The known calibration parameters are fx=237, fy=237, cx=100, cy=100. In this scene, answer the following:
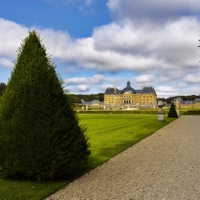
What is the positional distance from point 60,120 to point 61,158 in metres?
0.67

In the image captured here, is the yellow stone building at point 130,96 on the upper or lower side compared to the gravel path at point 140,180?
upper

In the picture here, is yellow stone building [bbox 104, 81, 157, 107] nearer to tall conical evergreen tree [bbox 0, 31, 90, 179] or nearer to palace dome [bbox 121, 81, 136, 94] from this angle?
palace dome [bbox 121, 81, 136, 94]

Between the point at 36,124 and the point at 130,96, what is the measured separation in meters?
117

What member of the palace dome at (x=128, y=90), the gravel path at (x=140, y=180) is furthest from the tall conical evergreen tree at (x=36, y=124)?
the palace dome at (x=128, y=90)

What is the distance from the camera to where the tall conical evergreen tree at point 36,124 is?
13.6 feet

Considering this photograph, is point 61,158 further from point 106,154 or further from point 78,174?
point 106,154

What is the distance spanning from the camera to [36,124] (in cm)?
416

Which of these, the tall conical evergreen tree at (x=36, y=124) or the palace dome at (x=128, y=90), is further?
the palace dome at (x=128, y=90)

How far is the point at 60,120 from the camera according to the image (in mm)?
4285

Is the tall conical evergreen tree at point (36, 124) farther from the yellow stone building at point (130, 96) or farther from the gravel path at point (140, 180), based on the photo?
the yellow stone building at point (130, 96)

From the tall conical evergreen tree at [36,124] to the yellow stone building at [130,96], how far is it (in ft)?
369

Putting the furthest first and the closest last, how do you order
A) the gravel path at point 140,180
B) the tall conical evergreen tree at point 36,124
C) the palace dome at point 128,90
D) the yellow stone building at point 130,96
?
1. the palace dome at point 128,90
2. the yellow stone building at point 130,96
3. the tall conical evergreen tree at point 36,124
4. the gravel path at point 140,180

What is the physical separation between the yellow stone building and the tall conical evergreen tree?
113m

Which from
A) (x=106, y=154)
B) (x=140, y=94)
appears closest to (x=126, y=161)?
(x=106, y=154)
